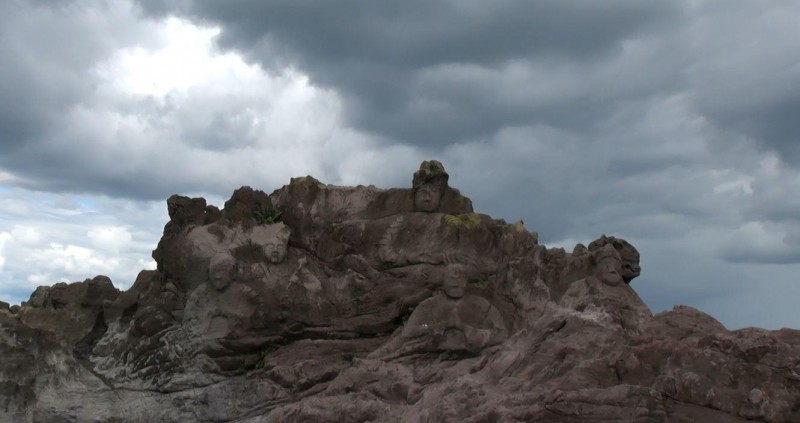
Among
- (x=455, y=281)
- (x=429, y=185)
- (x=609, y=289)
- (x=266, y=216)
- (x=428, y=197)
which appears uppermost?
(x=429, y=185)

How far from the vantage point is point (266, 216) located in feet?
40.8

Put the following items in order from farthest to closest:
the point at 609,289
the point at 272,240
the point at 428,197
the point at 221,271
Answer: the point at 428,197, the point at 609,289, the point at 272,240, the point at 221,271

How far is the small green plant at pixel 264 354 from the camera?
37.6ft

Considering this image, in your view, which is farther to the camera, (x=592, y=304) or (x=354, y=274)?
(x=354, y=274)

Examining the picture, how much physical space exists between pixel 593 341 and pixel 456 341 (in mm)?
2211

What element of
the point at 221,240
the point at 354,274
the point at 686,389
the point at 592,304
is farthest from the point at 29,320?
the point at 686,389

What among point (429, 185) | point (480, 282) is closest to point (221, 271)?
point (429, 185)

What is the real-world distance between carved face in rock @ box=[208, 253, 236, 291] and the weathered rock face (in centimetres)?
3

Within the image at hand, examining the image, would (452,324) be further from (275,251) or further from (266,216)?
(266,216)

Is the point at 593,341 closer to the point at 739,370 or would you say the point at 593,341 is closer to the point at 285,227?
the point at 739,370

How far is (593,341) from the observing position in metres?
9.30

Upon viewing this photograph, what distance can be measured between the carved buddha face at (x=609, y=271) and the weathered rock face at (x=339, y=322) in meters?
0.02

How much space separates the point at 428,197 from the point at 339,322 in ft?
7.33

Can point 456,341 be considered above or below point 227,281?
below
